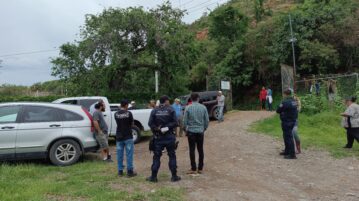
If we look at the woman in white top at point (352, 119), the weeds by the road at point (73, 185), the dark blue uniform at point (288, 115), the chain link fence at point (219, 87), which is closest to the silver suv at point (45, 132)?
the weeds by the road at point (73, 185)

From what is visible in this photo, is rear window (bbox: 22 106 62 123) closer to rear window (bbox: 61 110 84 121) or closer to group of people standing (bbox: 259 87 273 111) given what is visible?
rear window (bbox: 61 110 84 121)

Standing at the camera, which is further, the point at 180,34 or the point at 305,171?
the point at 180,34

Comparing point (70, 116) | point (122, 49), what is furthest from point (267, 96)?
point (70, 116)

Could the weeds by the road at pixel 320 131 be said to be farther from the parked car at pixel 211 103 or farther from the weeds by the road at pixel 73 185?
the weeds by the road at pixel 73 185

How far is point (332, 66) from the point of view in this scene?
3036 cm

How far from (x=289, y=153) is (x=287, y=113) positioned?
1131 mm

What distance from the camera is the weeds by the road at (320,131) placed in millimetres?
12574

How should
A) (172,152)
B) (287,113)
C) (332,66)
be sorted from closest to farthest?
1. (172,152)
2. (287,113)
3. (332,66)

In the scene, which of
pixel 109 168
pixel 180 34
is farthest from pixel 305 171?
pixel 180 34

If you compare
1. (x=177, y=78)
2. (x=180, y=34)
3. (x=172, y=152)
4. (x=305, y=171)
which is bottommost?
(x=305, y=171)

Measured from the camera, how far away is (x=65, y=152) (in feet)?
33.5

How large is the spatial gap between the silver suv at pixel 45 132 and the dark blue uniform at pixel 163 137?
2.81 metres

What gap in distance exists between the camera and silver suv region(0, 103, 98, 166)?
973 centimetres

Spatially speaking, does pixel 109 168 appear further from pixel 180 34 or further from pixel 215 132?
pixel 180 34
